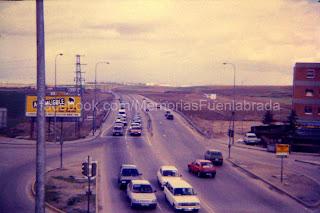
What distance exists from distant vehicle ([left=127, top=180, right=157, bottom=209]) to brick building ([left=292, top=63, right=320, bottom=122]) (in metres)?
41.7

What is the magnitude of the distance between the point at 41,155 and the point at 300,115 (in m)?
55.4

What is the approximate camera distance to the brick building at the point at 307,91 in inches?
2285

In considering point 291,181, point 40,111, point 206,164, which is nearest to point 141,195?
point 206,164

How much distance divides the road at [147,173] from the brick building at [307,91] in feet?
48.8

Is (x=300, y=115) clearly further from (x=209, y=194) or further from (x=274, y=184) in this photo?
(x=209, y=194)

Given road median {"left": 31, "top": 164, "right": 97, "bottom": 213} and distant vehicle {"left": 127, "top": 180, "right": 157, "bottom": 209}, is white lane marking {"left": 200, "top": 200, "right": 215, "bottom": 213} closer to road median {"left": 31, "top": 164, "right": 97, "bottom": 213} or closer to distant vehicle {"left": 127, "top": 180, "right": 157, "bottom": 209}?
distant vehicle {"left": 127, "top": 180, "right": 157, "bottom": 209}

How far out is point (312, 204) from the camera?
77.4ft

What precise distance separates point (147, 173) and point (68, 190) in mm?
7956

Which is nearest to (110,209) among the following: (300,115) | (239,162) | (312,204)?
(312,204)

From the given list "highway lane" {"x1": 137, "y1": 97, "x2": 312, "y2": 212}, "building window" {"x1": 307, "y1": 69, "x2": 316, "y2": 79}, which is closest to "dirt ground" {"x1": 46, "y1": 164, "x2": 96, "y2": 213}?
"highway lane" {"x1": 137, "y1": 97, "x2": 312, "y2": 212}

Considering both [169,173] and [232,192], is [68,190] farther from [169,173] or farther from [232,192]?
[232,192]

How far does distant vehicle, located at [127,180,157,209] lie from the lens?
832 inches

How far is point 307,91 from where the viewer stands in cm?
5862

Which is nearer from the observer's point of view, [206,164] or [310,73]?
[206,164]
